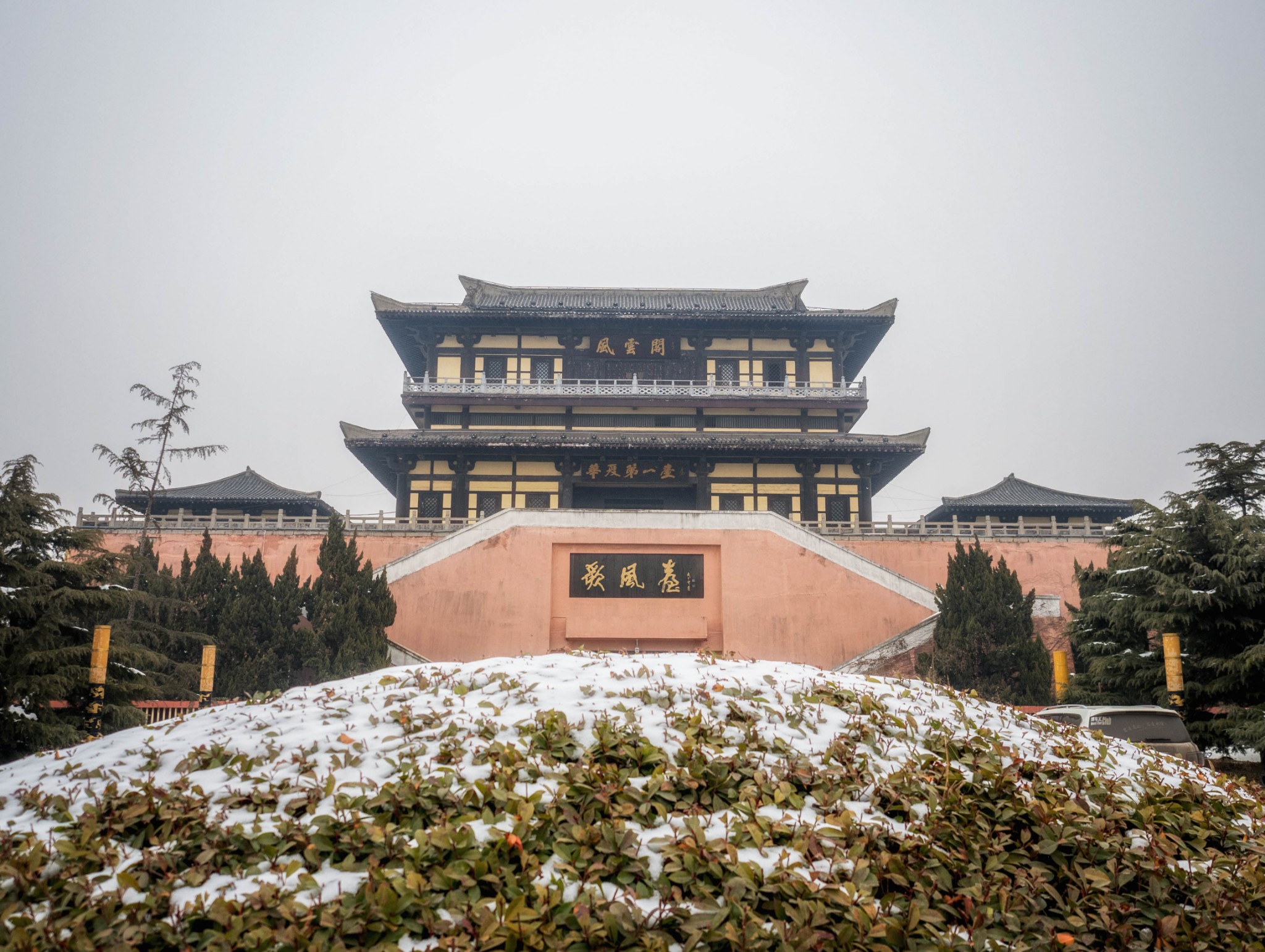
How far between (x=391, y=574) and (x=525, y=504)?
5956 mm

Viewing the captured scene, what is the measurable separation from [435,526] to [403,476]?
307cm

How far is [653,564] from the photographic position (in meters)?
19.2

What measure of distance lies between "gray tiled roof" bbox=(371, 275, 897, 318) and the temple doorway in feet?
16.7

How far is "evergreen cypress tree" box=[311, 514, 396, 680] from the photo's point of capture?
15.6 m

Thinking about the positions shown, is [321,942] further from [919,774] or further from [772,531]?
[772,531]

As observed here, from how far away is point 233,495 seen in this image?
25.8 metres

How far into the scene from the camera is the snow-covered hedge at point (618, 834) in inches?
146

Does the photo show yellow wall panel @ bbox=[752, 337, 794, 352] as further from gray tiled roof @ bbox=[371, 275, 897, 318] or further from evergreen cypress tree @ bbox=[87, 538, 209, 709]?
evergreen cypress tree @ bbox=[87, 538, 209, 709]

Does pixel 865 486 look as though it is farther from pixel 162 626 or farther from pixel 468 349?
pixel 162 626

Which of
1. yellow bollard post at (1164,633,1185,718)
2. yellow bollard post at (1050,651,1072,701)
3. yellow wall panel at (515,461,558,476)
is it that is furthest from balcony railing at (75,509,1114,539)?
yellow bollard post at (1164,633,1185,718)

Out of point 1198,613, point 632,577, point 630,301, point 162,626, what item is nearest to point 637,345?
point 630,301

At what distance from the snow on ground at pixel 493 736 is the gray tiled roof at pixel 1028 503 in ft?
70.2

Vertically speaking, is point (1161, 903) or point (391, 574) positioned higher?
point (391, 574)

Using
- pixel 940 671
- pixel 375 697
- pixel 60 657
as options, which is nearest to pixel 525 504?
pixel 940 671
